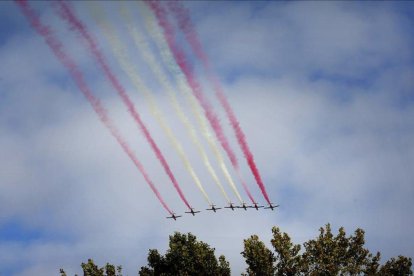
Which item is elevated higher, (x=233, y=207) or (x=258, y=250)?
(x=233, y=207)

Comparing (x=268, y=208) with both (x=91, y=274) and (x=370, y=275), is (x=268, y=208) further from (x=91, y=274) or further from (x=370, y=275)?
(x=91, y=274)

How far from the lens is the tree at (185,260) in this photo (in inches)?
1981

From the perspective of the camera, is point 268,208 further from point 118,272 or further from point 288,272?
point 118,272

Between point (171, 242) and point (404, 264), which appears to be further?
point (171, 242)

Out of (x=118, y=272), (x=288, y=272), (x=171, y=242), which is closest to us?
(x=288, y=272)

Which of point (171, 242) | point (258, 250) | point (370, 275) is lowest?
point (370, 275)

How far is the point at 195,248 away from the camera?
5175 cm

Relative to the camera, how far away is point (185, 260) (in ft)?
168

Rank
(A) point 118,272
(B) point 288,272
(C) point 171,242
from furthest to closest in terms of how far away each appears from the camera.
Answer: (C) point 171,242 < (A) point 118,272 < (B) point 288,272

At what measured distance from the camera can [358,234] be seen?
5209 cm

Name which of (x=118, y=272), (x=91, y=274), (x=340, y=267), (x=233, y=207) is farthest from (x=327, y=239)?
(x=91, y=274)

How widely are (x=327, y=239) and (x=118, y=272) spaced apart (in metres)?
25.4

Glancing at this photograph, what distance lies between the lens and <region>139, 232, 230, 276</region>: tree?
50312 millimetres

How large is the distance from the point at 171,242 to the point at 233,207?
952 cm
